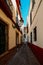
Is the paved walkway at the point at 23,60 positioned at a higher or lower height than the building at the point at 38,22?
lower

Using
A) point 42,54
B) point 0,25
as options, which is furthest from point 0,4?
point 42,54

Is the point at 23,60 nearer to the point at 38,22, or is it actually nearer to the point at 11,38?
the point at 38,22

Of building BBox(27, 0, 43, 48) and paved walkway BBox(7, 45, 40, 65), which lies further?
paved walkway BBox(7, 45, 40, 65)

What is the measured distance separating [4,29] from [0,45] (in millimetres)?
1153

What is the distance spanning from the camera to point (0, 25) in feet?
22.4

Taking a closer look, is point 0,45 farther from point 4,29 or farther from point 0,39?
point 4,29

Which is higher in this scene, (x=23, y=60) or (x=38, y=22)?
(x=38, y=22)

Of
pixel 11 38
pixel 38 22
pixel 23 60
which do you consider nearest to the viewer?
pixel 38 22

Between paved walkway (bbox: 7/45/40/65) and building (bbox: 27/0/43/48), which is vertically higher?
building (bbox: 27/0/43/48)

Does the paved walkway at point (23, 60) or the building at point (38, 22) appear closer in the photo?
the building at point (38, 22)

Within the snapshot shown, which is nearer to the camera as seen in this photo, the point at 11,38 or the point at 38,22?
the point at 38,22

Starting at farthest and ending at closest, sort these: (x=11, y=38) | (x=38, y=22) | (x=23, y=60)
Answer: (x=11, y=38)
(x=23, y=60)
(x=38, y=22)

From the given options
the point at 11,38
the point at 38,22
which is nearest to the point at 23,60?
the point at 38,22

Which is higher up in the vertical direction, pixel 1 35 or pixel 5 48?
pixel 1 35
